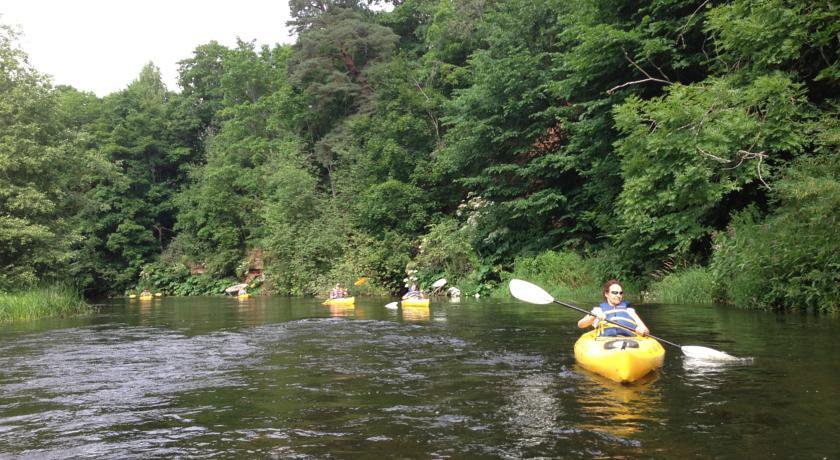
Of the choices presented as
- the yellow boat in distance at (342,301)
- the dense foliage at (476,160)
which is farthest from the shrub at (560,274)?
the yellow boat in distance at (342,301)

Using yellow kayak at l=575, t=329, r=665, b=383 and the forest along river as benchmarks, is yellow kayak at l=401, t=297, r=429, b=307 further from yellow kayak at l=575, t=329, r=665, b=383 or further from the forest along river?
yellow kayak at l=575, t=329, r=665, b=383

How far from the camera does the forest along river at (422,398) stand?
4.29 metres

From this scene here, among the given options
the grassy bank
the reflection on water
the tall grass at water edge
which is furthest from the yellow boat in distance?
the reflection on water

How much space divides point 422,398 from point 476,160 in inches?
727

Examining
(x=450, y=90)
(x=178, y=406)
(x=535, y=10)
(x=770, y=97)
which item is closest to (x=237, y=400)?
(x=178, y=406)

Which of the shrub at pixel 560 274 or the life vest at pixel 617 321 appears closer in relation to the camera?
the life vest at pixel 617 321

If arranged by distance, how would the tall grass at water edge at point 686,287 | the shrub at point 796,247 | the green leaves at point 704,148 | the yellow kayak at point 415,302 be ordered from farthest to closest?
the yellow kayak at point 415,302 → the tall grass at water edge at point 686,287 → the green leaves at point 704,148 → the shrub at point 796,247

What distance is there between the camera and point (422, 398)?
18.8 feet

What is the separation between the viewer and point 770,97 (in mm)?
12000

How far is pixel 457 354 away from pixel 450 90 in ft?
77.7

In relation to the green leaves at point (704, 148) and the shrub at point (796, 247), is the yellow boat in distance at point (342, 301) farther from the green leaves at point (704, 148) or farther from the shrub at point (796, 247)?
the shrub at point (796, 247)

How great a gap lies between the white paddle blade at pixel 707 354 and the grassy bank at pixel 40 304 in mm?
16422

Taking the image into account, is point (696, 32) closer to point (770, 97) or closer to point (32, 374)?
point (770, 97)

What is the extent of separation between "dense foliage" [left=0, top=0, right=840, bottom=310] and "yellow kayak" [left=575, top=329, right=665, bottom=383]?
16.5 feet
